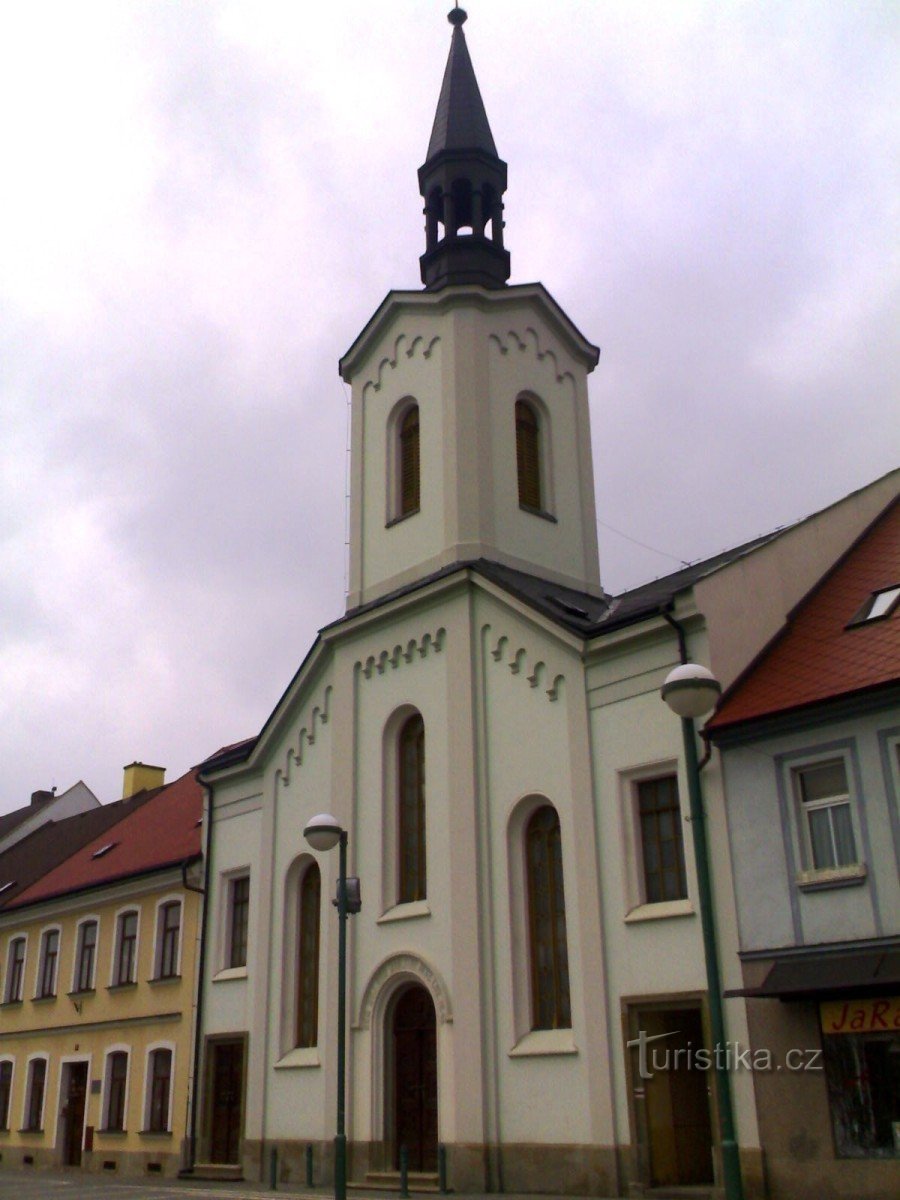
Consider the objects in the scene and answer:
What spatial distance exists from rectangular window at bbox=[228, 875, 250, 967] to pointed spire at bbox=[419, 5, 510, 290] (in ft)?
43.7

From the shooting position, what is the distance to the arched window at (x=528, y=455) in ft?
82.0

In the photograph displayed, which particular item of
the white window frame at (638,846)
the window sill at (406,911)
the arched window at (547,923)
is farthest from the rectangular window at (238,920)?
the white window frame at (638,846)

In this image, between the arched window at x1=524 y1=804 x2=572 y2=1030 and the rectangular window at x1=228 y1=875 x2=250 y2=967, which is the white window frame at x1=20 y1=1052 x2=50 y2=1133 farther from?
the arched window at x1=524 y1=804 x2=572 y2=1030

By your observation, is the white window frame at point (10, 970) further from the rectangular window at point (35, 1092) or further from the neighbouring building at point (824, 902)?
the neighbouring building at point (824, 902)

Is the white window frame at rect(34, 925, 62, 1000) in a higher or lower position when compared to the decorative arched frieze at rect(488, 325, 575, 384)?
lower

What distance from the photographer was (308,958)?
23.8 meters

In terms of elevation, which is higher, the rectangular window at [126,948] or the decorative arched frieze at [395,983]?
the rectangular window at [126,948]

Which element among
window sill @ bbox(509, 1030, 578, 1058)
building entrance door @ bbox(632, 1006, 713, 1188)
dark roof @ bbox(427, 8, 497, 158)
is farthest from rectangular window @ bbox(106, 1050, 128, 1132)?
dark roof @ bbox(427, 8, 497, 158)

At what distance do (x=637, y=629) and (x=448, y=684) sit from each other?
4.54 metres

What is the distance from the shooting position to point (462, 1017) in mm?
19578

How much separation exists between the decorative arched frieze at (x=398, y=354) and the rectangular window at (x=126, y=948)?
45.2ft

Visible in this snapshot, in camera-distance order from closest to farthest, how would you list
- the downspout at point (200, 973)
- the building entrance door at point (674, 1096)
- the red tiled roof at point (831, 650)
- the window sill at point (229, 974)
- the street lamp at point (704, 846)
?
the street lamp at point (704, 846) → the red tiled roof at point (831, 650) → the building entrance door at point (674, 1096) → the downspout at point (200, 973) → the window sill at point (229, 974)

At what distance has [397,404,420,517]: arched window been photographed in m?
25.3

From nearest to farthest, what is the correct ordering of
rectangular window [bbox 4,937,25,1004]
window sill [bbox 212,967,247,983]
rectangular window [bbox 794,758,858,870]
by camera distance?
rectangular window [bbox 794,758,858,870] < window sill [bbox 212,967,247,983] < rectangular window [bbox 4,937,25,1004]
